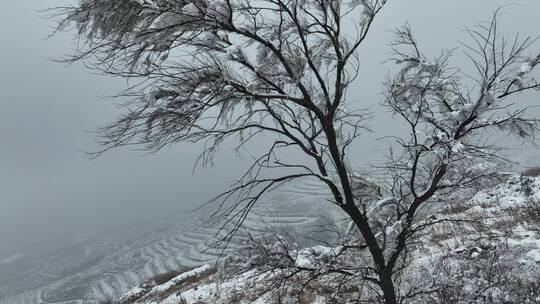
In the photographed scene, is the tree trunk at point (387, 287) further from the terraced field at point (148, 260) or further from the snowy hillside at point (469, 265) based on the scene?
the terraced field at point (148, 260)

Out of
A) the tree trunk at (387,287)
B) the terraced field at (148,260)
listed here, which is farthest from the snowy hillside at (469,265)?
the terraced field at (148,260)

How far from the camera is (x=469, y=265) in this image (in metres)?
9.23

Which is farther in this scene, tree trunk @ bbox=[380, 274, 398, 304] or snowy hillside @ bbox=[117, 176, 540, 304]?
snowy hillside @ bbox=[117, 176, 540, 304]

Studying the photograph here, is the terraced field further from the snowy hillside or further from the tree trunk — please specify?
the tree trunk

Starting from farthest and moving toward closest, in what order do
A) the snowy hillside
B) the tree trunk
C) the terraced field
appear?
the terraced field < the snowy hillside < the tree trunk

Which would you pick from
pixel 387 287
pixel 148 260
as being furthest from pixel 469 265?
pixel 148 260

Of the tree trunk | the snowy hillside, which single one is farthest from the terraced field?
the tree trunk

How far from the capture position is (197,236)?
80250mm

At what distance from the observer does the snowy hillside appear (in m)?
Result: 6.70

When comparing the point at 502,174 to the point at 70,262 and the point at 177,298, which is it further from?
the point at 70,262

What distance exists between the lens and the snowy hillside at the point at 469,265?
6.70 meters

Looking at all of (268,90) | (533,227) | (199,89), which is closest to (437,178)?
(268,90)

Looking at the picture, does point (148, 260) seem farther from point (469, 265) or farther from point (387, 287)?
point (387, 287)

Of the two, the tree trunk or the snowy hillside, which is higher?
the snowy hillside
